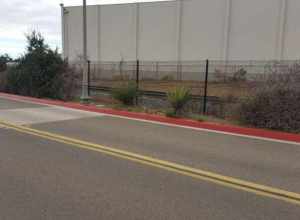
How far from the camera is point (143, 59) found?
3938 cm

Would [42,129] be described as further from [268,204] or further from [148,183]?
[268,204]

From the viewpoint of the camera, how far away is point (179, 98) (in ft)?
33.2

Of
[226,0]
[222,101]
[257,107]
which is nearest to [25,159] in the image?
[257,107]

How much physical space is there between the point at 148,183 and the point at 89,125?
15.5 feet

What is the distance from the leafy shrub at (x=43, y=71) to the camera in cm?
1577

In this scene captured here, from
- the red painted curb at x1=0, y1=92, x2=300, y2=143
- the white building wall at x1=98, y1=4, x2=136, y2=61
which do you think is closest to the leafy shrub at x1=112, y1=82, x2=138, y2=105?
the red painted curb at x1=0, y1=92, x2=300, y2=143

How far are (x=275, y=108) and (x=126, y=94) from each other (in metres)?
6.42

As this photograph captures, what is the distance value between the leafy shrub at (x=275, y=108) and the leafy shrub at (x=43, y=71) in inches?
415

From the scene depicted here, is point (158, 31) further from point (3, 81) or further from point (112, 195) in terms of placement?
point (112, 195)

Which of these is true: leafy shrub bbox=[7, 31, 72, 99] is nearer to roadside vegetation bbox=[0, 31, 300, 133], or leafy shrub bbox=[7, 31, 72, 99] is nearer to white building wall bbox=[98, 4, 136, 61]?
roadside vegetation bbox=[0, 31, 300, 133]

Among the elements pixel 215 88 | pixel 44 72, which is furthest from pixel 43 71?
pixel 215 88

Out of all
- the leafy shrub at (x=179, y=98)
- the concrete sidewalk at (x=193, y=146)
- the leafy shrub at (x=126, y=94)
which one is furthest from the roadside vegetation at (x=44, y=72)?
the leafy shrub at (x=179, y=98)

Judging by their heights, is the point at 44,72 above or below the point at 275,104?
above

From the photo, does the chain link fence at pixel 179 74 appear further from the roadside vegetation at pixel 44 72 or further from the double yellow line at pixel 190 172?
the double yellow line at pixel 190 172
